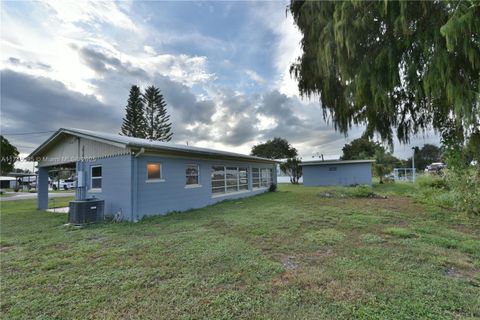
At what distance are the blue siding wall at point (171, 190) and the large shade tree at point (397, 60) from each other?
Answer: 5.81 meters

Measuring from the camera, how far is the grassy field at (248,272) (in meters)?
2.42

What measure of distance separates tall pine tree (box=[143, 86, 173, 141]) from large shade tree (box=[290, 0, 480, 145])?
3125 centimetres

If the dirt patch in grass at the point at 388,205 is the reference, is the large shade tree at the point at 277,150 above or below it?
above

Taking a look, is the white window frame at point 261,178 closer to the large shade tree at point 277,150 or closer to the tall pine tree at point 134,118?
the large shade tree at point 277,150

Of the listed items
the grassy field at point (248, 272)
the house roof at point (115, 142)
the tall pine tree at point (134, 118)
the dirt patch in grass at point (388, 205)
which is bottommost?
the dirt patch in grass at point (388, 205)

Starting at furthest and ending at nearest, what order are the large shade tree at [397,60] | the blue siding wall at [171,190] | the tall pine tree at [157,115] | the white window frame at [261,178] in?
the tall pine tree at [157,115] → the white window frame at [261,178] → the blue siding wall at [171,190] → the large shade tree at [397,60]

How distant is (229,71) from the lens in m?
12.1

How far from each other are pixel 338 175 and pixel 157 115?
26703 millimetres

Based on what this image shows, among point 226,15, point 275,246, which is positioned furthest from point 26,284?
point 226,15

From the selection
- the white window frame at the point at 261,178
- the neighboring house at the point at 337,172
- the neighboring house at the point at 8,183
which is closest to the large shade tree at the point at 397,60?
the white window frame at the point at 261,178

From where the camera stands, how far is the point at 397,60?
4375mm

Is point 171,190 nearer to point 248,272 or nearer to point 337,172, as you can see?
point 248,272

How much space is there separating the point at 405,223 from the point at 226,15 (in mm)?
9437

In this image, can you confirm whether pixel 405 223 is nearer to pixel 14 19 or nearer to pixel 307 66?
pixel 307 66
